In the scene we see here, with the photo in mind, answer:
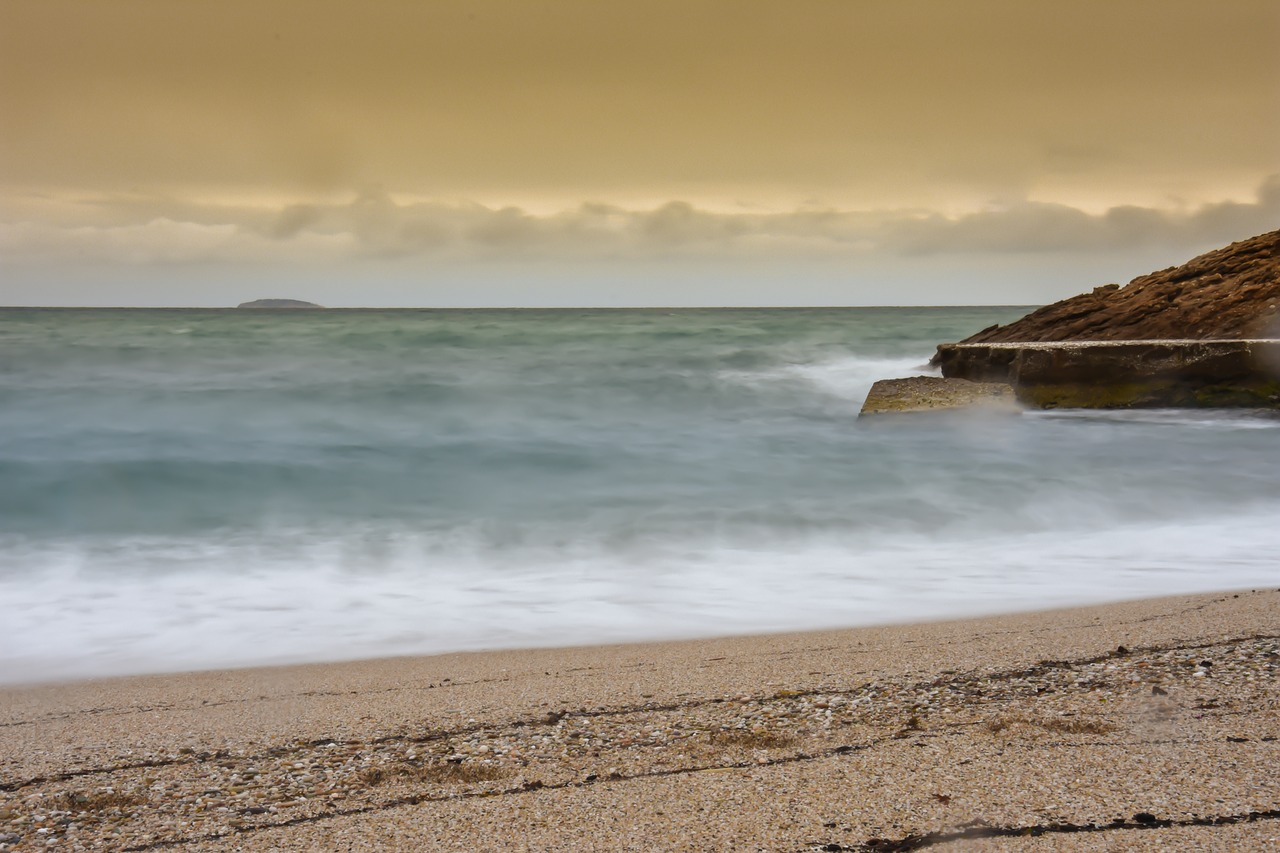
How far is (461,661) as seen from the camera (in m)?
3.88

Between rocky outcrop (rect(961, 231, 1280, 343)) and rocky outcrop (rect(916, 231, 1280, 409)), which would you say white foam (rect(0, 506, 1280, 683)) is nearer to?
rocky outcrop (rect(916, 231, 1280, 409))

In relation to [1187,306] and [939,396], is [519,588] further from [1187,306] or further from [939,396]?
[1187,306]

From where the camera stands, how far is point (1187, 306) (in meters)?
11.6

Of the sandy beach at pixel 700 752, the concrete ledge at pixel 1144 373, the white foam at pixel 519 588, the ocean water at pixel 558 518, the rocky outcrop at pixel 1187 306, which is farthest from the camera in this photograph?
the rocky outcrop at pixel 1187 306

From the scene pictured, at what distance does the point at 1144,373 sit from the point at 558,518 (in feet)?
23.2

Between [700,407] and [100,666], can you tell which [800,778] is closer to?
[100,666]

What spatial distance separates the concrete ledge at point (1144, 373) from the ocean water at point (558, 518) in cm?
27

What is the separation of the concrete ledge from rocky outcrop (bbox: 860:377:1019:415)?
18.3 inches

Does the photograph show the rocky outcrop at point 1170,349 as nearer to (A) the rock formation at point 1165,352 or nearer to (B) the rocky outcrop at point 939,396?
(A) the rock formation at point 1165,352

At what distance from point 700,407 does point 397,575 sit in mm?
8893

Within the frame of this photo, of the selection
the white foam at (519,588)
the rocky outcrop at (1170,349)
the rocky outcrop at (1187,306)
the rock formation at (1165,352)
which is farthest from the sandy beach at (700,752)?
the rocky outcrop at (1187,306)

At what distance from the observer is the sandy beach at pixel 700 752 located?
2139 mm

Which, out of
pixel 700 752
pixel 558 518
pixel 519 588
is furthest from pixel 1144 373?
pixel 700 752

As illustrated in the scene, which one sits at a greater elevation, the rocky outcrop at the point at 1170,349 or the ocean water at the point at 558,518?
the rocky outcrop at the point at 1170,349
